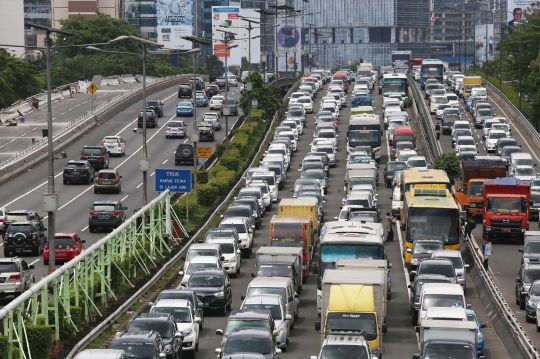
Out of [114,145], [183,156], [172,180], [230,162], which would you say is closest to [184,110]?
[114,145]

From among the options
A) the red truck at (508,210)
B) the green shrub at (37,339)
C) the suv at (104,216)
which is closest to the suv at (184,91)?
the suv at (104,216)

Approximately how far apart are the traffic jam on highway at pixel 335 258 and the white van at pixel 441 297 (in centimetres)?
4

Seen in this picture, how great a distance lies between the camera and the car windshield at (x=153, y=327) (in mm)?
33469

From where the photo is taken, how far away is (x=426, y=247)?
4828 cm

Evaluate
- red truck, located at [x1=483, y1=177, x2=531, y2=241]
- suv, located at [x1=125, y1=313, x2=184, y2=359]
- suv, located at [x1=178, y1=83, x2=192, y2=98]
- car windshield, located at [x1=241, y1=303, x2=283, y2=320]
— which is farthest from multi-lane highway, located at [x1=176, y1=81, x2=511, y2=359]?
suv, located at [x1=178, y1=83, x2=192, y2=98]

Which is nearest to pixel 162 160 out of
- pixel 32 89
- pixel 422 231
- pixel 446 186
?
pixel 446 186

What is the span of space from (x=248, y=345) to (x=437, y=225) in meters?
19.4

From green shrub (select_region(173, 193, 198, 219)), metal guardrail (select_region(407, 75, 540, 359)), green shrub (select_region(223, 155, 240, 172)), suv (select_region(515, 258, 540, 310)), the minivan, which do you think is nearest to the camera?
metal guardrail (select_region(407, 75, 540, 359))

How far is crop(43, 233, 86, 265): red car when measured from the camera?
49.5 meters

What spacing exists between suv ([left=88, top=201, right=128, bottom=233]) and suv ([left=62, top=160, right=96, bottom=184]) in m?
15.6

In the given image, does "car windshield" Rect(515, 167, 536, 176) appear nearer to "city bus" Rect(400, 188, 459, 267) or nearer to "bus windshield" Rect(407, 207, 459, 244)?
"city bus" Rect(400, 188, 459, 267)

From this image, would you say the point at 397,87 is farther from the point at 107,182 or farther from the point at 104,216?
the point at 104,216

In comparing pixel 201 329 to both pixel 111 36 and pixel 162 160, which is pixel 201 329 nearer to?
pixel 162 160

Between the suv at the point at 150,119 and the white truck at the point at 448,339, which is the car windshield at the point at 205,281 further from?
the suv at the point at 150,119
